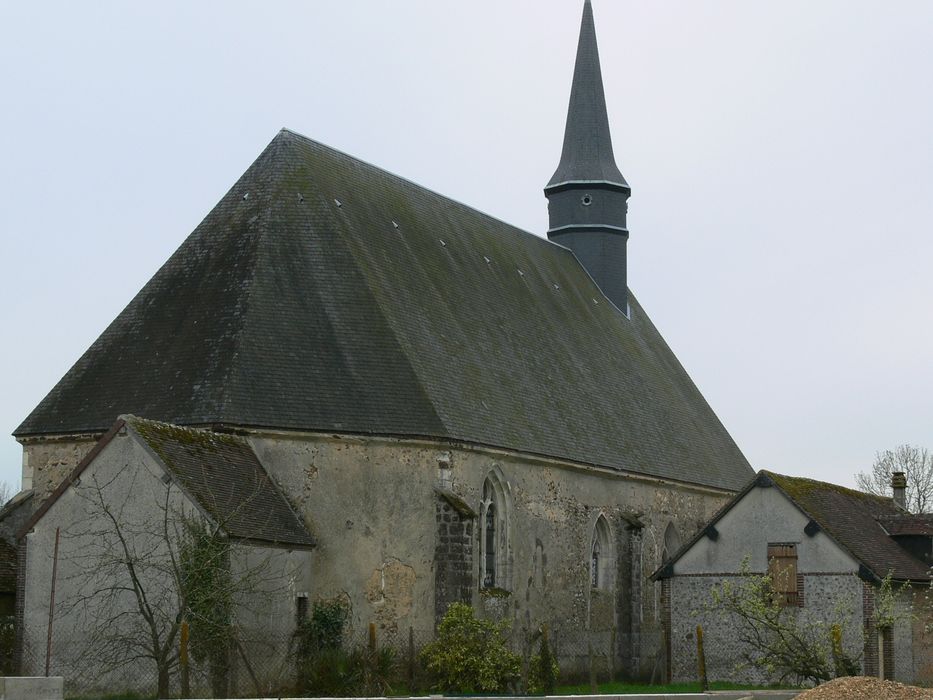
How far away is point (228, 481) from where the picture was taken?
2273cm

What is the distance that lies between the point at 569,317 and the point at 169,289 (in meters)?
11.6

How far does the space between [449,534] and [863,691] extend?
32.8 feet

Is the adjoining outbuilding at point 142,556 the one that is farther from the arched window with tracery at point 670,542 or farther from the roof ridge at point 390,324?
the arched window with tracery at point 670,542

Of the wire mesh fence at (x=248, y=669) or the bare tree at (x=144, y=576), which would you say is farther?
the wire mesh fence at (x=248, y=669)

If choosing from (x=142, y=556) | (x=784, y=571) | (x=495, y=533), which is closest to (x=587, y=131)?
(x=495, y=533)

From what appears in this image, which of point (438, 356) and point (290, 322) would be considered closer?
point (290, 322)

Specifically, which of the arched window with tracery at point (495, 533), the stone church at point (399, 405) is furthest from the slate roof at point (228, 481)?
the arched window with tracery at point (495, 533)

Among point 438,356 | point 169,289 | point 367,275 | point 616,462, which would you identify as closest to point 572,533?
point 616,462

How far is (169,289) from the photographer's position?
87.8ft

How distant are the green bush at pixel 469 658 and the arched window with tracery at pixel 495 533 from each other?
3249 mm

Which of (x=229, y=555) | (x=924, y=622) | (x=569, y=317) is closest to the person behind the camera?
(x=229, y=555)

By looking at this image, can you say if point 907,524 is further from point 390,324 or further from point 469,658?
point 390,324

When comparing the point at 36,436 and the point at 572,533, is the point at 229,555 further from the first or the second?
the point at 572,533

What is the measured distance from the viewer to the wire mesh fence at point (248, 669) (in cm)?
2097
